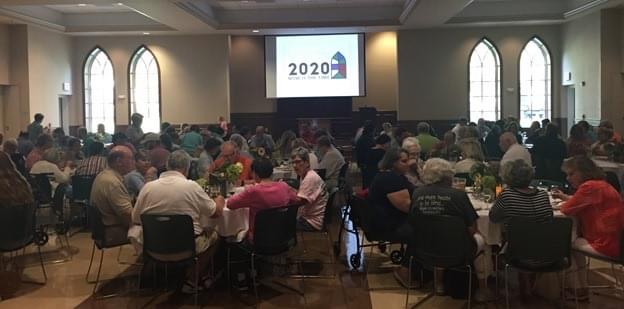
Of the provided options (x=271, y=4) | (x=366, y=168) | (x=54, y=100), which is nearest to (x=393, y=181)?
(x=366, y=168)

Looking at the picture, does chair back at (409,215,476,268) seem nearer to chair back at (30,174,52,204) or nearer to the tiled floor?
the tiled floor

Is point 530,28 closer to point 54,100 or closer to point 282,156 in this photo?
point 282,156

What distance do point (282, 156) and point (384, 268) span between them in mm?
4206

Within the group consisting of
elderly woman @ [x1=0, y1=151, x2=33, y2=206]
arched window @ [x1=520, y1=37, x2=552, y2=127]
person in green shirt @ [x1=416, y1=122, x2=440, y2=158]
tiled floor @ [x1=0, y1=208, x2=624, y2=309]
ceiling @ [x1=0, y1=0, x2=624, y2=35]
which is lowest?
tiled floor @ [x1=0, y1=208, x2=624, y2=309]

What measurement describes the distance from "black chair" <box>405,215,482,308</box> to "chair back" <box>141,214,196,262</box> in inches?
66.4

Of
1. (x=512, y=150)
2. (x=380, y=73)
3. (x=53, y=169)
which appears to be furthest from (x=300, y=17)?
(x=512, y=150)

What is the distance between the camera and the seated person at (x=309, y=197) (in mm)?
5613

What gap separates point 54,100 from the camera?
49.5 feet

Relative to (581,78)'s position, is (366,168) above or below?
below

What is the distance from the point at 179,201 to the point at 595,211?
3111 mm

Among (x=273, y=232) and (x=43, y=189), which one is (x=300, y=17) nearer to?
(x=43, y=189)

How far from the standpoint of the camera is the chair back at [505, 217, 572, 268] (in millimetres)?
4105

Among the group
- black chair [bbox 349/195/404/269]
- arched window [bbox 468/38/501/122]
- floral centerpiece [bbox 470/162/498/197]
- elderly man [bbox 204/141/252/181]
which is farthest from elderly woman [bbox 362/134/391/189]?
arched window [bbox 468/38/501/122]

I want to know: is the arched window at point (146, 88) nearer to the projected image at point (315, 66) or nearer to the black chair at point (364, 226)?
the projected image at point (315, 66)
